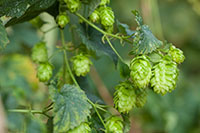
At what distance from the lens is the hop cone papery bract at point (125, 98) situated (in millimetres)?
642

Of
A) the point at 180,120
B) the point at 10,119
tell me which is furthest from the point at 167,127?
the point at 10,119

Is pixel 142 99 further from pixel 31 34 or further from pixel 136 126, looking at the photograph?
pixel 136 126

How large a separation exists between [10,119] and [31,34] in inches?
25.2

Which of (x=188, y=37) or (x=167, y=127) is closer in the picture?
(x=167, y=127)

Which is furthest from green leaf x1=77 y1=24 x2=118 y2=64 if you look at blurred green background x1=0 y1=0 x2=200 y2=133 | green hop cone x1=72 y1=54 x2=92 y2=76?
blurred green background x1=0 y1=0 x2=200 y2=133

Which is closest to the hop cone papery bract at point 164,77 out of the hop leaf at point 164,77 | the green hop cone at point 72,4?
the hop leaf at point 164,77

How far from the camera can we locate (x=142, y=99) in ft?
2.25

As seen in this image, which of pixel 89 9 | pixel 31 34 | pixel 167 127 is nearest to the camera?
pixel 89 9

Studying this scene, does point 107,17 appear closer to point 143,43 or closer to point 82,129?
point 143,43

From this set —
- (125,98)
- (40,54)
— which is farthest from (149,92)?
(125,98)

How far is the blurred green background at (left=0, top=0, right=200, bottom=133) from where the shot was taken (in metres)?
1.67

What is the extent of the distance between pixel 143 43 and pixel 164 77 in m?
0.08

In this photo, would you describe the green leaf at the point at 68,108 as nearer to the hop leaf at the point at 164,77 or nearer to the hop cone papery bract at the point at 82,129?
the hop cone papery bract at the point at 82,129

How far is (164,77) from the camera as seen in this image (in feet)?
2.03
